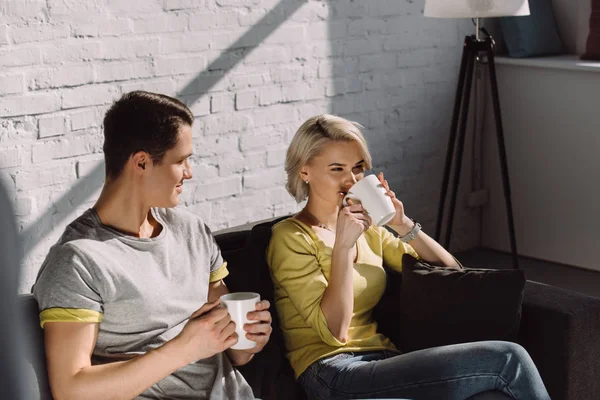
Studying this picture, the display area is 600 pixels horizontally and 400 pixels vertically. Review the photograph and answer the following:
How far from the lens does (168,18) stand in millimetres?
3162

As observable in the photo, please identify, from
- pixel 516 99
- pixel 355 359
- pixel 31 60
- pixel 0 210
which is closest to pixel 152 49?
pixel 31 60

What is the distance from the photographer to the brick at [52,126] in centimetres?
287

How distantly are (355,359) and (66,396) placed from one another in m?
0.76

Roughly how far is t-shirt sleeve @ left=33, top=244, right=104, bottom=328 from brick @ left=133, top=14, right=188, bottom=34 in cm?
150

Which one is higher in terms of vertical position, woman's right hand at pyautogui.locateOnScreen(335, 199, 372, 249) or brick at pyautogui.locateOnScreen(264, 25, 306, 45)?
brick at pyautogui.locateOnScreen(264, 25, 306, 45)

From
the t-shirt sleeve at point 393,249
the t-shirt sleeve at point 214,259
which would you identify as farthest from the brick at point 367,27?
the t-shirt sleeve at point 214,259

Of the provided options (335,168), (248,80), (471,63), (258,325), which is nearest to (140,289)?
(258,325)

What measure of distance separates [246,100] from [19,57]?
0.95m

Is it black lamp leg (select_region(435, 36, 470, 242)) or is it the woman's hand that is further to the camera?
black lamp leg (select_region(435, 36, 470, 242))

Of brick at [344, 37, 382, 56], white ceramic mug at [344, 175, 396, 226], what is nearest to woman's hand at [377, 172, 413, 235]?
white ceramic mug at [344, 175, 396, 226]

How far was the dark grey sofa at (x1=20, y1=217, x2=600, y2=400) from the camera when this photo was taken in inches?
85.4

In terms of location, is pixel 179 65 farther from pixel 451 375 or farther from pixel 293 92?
pixel 451 375

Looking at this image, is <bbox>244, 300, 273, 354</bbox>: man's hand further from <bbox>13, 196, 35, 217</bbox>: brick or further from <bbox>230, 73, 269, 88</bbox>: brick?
<bbox>230, 73, 269, 88</bbox>: brick

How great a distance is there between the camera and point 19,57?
2.77 meters
